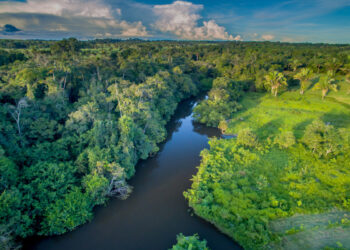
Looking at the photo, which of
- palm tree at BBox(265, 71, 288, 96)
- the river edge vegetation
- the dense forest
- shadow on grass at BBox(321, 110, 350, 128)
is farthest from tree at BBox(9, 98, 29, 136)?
palm tree at BBox(265, 71, 288, 96)

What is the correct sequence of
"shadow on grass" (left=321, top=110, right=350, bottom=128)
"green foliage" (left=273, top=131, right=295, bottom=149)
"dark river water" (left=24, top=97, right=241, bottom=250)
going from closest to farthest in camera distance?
"dark river water" (left=24, top=97, right=241, bottom=250), "green foliage" (left=273, top=131, right=295, bottom=149), "shadow on grass" (left=321, top=110, right=350, bottom=128)

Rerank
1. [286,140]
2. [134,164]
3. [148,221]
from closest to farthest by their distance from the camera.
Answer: [148,221] < [134,164] < [286,140]

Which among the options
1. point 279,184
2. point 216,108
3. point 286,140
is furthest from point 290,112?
point 279,184

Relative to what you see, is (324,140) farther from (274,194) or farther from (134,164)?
(134,164)

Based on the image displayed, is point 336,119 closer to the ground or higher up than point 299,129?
higher up

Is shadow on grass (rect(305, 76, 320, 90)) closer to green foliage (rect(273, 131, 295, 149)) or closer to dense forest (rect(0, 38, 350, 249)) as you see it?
dense forest (rect(0, 38, 350, 249))

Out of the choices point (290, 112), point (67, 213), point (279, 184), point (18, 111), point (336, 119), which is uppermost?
point (18, 111)
